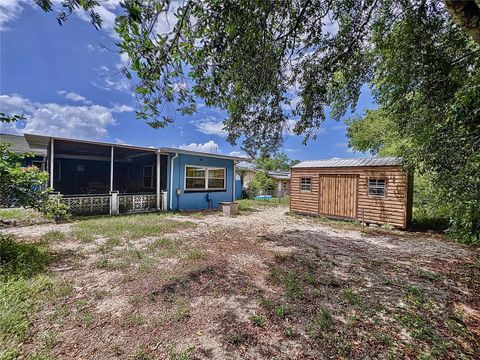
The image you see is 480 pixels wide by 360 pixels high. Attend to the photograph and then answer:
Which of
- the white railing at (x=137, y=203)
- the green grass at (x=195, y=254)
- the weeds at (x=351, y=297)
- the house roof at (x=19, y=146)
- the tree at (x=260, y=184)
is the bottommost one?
the weeds at (x=351, y=297)

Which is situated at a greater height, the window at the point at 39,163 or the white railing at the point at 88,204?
the window at the point at 39,163

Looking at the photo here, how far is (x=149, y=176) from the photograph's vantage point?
40.5ft

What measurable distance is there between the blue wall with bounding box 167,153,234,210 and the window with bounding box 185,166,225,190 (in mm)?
247

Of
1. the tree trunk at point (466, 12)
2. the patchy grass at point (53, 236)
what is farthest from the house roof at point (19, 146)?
the tree trunk at point (466, 12)

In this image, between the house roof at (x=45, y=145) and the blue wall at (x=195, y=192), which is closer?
the house roof at (x=45, y=145)

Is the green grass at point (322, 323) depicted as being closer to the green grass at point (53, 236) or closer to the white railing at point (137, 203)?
the green grass at point (53, 236)

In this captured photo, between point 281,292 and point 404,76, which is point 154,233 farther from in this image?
point 404,76

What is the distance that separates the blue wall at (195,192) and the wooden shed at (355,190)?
12.9 ft

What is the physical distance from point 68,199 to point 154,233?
14.9 feet

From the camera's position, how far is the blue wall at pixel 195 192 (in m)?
10.9

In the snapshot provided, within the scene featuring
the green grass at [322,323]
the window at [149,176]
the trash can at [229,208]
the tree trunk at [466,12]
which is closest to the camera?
the tree trunk at [466,12]

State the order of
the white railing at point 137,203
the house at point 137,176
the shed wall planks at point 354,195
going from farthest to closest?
1. the house at point 137,176
2. the white railing at point 137,203
3. the shed wall planks at point 354,195

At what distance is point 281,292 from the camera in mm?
3172

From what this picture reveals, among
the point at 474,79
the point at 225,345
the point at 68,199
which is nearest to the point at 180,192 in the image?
the point at 68,199
